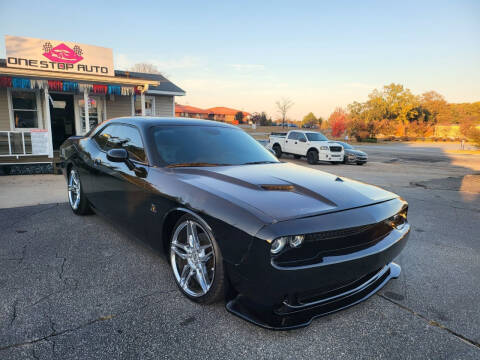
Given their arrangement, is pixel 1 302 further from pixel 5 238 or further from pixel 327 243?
pixel 327 243

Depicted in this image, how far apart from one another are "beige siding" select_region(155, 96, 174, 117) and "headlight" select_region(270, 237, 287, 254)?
15.4m

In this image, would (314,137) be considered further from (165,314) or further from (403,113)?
(403,113)

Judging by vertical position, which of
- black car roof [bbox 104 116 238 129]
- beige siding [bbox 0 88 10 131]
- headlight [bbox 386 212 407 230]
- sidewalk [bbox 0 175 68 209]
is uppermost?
beige siding [bbox 0 88 10 131]

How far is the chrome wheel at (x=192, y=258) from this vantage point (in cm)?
257

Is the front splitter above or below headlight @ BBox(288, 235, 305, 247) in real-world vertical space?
below

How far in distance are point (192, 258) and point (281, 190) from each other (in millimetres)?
931

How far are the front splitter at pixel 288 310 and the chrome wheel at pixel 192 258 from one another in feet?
1.15

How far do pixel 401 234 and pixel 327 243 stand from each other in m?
0.93

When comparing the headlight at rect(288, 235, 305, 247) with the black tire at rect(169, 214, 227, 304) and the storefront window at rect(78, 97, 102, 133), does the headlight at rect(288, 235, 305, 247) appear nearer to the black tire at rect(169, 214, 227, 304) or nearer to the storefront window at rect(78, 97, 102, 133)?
the black tire at rect(169, 214, 227, 304)

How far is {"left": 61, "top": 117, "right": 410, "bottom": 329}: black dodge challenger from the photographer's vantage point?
6.74 ft

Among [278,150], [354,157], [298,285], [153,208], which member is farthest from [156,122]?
[278,150]

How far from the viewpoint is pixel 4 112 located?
39.4 feet

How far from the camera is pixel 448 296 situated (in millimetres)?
2877

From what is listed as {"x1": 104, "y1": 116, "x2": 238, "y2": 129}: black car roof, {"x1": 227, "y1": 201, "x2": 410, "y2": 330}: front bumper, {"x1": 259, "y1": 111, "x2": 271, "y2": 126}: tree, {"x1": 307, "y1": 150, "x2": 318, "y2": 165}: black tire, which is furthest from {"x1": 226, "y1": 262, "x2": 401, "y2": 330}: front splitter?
{"x1": 259, "y1": 111, "x2": 271, "y2": 126}: tree
